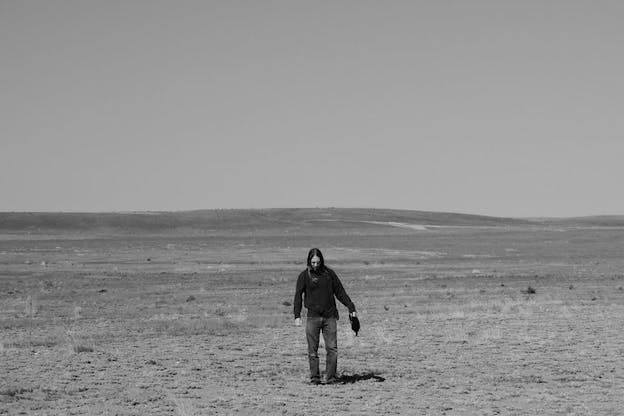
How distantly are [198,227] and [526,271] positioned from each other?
100.0 m

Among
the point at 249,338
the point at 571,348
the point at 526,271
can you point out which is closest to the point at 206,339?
the point at 249,338

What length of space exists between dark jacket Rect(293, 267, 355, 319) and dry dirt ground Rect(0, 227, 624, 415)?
128 centimetres

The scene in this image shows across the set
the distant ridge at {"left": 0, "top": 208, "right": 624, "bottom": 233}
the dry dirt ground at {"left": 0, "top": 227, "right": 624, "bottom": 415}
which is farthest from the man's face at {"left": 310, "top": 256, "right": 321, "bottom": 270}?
the distant ridge at {"left": 0, "top": 208, "right": 624, "bottom": 233}

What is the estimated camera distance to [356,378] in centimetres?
1548

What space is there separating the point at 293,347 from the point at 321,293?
565 cm

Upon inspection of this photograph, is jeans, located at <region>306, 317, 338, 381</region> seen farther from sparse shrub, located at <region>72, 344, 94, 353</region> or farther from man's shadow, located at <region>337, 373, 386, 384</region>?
sparse shrub, located at <region>72, 344, 94, 353</region>

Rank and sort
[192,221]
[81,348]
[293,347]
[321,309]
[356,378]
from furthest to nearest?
[192,221], [293,347], [81,348], [356,378], [321,309]

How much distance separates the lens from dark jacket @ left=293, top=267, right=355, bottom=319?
14.9m

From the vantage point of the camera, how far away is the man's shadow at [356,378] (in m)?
15.2

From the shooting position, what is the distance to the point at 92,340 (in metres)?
21.8

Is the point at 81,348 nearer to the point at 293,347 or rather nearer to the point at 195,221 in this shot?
the point at 293,347

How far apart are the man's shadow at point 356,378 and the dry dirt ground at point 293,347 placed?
22cm

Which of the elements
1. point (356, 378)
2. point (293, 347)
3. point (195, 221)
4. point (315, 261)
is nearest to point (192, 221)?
point (195, 221)

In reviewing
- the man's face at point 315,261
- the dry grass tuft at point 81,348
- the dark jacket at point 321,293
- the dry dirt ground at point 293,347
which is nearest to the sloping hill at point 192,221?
the dry dirt ground at point 293,347
